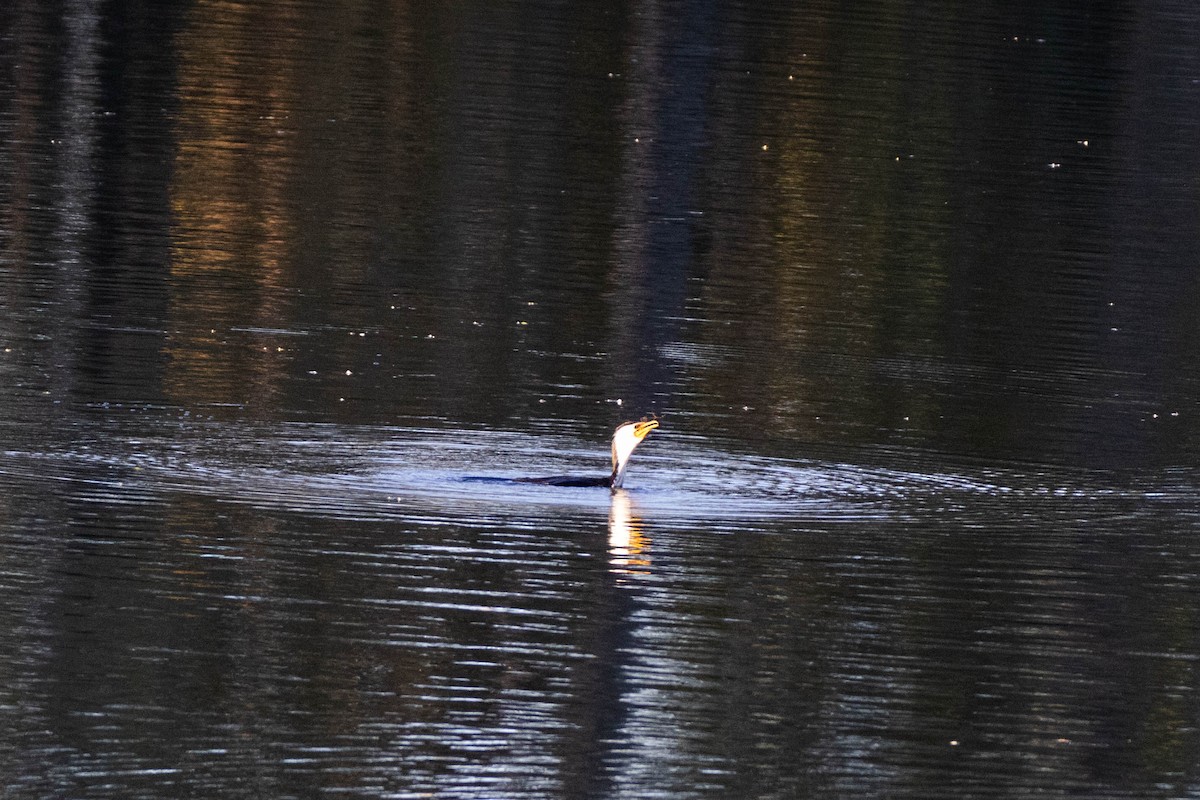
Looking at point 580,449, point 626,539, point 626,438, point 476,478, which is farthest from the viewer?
point 580,449

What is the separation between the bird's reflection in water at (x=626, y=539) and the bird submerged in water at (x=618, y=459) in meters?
0.11

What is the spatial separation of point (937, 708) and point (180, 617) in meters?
3.56

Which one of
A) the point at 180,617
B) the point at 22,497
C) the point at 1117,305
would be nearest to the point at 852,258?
the point at 1117,305

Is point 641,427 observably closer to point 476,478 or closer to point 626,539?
point 626,539

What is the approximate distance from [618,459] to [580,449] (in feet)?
5.06

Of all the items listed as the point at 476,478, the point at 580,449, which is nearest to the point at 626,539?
the point at 476,478

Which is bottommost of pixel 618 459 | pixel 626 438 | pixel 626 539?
pixel 626 539

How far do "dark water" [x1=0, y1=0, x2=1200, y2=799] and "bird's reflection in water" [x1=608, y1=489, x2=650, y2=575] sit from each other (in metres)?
0.05

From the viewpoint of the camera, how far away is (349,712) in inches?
406

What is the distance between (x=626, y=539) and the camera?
13742mm

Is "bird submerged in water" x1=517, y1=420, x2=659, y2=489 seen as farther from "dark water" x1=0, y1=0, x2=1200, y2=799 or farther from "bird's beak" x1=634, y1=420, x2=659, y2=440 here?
"dark water" x1=0, y1=0, x2=1200, y2=799

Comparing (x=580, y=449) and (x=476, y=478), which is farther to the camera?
(x=580, y=449)

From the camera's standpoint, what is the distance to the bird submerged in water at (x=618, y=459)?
14.4 metres

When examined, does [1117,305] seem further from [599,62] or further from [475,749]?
[599,62]
